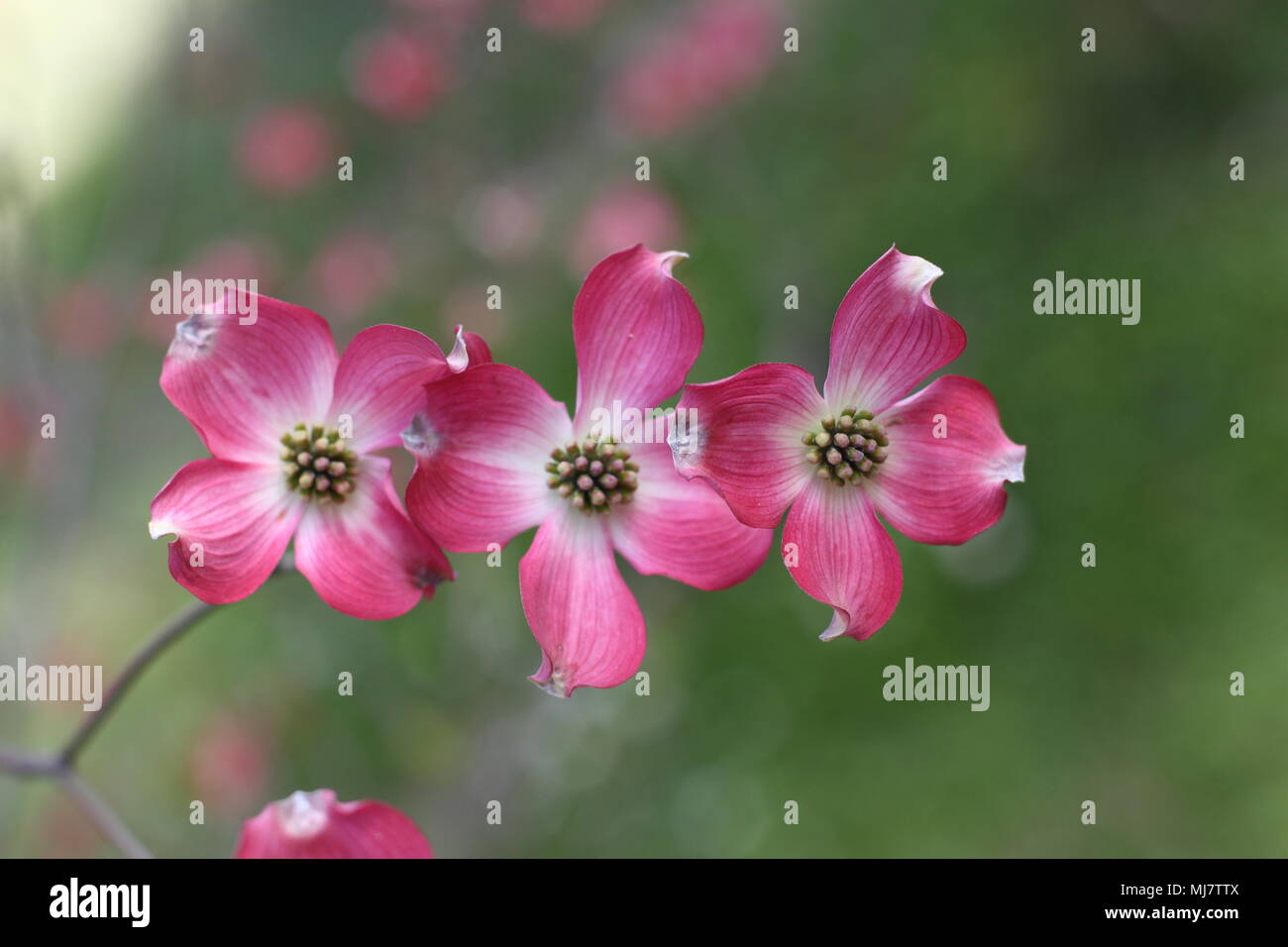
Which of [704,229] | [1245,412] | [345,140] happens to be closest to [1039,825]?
[1245,412]

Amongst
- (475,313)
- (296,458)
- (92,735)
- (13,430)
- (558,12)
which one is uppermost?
(558,12)

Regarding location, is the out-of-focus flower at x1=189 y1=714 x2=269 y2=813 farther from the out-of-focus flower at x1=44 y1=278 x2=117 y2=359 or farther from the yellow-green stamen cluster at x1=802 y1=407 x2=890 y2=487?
the yellow-green stamen cluster at x1=802 y1=407 x2=890 y2=487

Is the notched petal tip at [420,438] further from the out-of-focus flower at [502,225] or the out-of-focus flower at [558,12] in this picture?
the out-of-focus flower at [558,12]

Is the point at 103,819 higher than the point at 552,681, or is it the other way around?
the point at 552,681

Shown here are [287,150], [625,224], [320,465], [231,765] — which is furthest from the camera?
[287,150]

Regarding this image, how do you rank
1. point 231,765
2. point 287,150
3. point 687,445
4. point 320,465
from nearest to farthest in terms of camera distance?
point 687,445 → point 320,465 → point 231,765 → point 287,150

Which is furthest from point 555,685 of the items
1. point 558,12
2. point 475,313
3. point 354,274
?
point 558,12

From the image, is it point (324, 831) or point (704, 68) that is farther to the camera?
point (704, 68)

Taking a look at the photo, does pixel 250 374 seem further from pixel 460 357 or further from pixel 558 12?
pixel 558 12

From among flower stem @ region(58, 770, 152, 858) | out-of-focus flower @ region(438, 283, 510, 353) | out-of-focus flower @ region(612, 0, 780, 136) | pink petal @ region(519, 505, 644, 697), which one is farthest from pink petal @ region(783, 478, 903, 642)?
out-of-focus flower @ region(612, 0, 780, 136)

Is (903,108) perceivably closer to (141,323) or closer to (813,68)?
(813,68)

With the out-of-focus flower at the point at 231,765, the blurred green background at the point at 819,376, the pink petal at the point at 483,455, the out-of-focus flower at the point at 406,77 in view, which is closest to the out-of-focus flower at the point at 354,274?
the blurred green background at the point at 819,376
